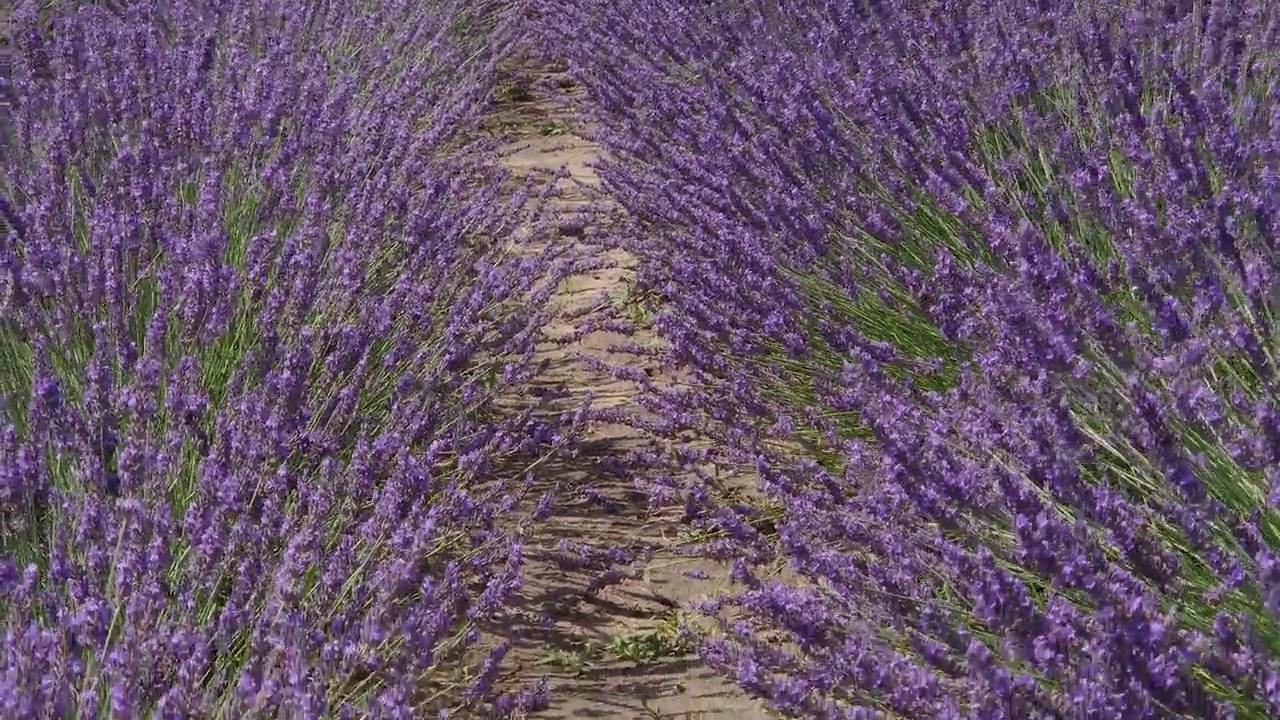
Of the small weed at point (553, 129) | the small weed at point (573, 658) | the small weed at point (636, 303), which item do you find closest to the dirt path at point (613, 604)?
the small weed at point (573, 658)

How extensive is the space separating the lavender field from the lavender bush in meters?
0.01

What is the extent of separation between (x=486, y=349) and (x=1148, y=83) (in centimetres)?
160

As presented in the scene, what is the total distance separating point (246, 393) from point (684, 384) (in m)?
1.12

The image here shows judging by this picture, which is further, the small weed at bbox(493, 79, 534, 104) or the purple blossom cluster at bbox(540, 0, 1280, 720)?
the small weed at bbox(493, 79, 534, 104)

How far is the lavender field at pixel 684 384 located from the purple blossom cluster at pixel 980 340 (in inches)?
0.4

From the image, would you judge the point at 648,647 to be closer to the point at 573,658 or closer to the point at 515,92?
the point at 573,658

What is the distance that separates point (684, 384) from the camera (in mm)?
2893

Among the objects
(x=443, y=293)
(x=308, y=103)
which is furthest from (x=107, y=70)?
(x=443, y=293)

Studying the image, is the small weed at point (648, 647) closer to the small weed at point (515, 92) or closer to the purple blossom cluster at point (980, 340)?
the purple blossom cluster at point (980, 340)

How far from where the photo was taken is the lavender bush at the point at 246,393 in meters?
1.55

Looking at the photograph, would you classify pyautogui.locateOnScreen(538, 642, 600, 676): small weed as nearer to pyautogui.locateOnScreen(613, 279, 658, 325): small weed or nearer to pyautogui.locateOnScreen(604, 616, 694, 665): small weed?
pyautogui.locateOnScreen(604, 616, 694, 665): small weed

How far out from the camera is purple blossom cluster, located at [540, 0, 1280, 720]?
141cm

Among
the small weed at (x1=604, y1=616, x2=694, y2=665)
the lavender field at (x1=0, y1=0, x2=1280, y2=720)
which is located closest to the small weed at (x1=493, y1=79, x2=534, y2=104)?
the lavender field at (x1=0, y1=0, x2=1280, y2=720)

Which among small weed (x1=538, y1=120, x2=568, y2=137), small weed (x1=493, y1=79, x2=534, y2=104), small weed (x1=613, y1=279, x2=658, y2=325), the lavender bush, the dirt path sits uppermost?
the lavender bush
